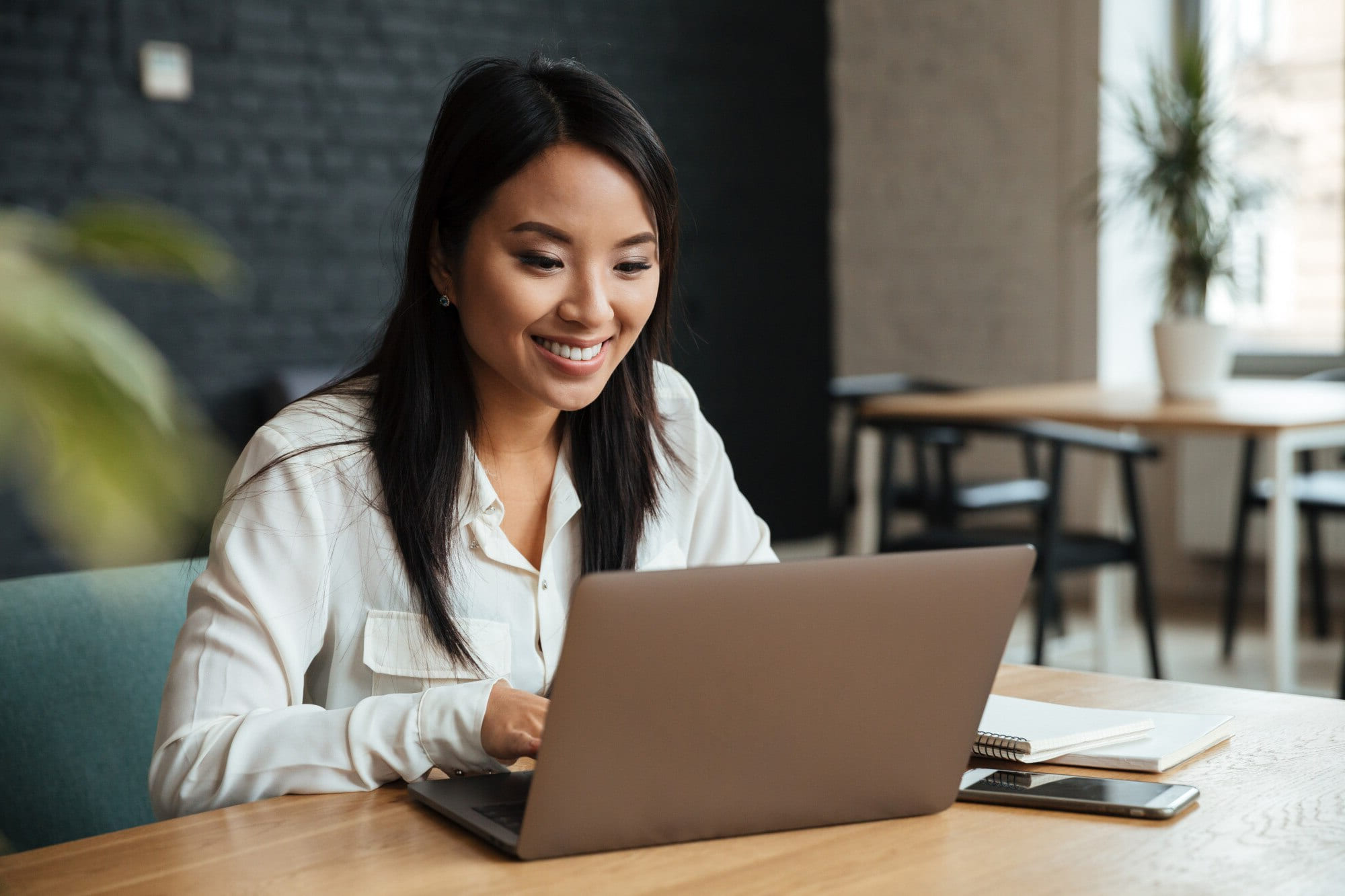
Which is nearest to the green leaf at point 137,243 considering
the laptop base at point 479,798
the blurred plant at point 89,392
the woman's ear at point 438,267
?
the blurred plant at point 89,392

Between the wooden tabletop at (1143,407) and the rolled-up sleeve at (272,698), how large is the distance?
271cm

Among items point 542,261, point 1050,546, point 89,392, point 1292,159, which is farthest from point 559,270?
point 1292,159

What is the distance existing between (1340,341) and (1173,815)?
4776mm

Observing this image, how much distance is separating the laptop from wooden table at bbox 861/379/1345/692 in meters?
2.70

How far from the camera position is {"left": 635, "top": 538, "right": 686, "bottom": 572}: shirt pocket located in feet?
5.02

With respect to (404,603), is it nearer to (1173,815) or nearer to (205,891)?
(205,891)

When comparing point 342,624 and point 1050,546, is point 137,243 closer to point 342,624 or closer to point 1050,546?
point 342,624

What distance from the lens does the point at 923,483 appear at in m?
4.52

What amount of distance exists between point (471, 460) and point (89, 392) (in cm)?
120

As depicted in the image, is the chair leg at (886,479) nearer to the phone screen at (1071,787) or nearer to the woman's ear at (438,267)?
the woman's ear at (438,267)

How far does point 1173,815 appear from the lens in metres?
0.98

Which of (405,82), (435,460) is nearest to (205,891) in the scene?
(435,460)

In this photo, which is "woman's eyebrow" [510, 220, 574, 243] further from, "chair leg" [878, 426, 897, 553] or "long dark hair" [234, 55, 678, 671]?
"chair leg" [878, 426, 897, 553]

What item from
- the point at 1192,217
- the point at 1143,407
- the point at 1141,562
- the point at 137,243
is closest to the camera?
the point at 137,243
